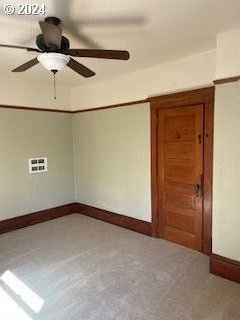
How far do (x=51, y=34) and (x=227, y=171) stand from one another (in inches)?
79.7

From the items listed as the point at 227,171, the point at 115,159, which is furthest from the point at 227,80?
the point at 115,159

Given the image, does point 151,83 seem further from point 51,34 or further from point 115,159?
point 51,34

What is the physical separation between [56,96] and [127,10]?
9.42ft

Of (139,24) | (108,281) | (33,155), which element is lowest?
(108,281)

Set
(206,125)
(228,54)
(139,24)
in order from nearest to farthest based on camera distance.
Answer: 1. (139,24)
2. (228,54)
3. (206,125)

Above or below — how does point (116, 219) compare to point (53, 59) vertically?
below

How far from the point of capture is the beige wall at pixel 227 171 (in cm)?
245

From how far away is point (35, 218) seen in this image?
14.3ft

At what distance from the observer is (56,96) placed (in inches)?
181

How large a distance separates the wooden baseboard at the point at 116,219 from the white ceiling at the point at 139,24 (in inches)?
94.6

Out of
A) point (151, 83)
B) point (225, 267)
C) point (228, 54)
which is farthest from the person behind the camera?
point (151, 83)

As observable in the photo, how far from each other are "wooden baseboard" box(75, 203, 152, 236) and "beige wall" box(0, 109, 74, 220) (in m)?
0.38

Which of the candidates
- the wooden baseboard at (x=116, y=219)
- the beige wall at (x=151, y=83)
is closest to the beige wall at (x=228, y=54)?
the beige wall at (x=151, y=83)

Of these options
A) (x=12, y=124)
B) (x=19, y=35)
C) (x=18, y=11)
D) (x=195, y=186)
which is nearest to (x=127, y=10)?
(x=18, y=11)
